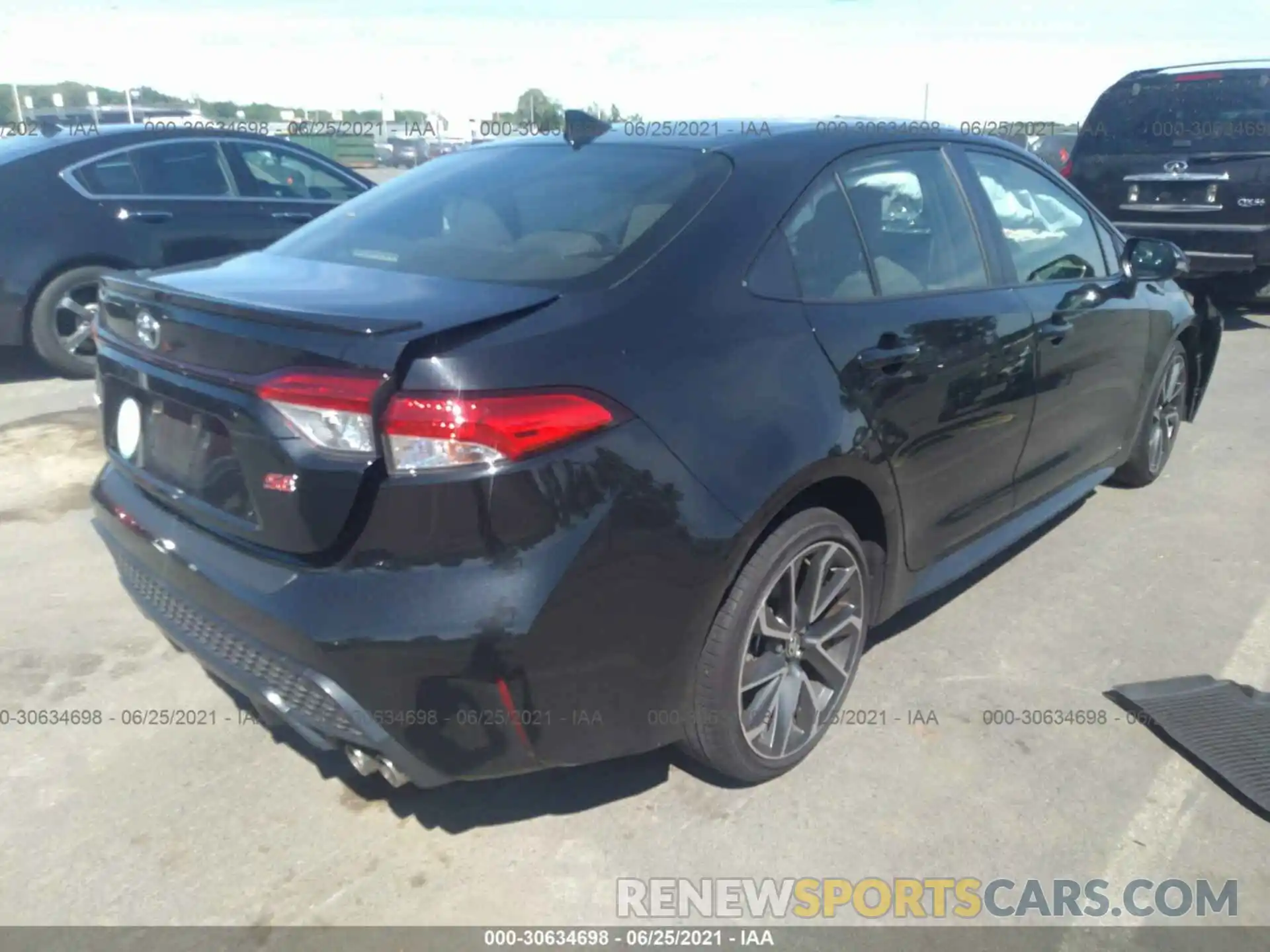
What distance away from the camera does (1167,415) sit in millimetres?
5117

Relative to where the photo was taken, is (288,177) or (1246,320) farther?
(1246,320)

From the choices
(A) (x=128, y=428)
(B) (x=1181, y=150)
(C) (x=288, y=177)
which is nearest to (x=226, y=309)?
(A) (x=128, y=428)

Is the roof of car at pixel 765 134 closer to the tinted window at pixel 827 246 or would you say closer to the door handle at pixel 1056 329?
the tinted window at pixel 827 246

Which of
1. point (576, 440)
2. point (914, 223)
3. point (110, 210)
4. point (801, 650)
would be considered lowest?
point (801, 650)

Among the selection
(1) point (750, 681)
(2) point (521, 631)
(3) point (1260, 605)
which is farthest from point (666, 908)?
(3) point (1260, 605)

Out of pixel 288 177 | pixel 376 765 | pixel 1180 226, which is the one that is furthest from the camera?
pixel 1180 226

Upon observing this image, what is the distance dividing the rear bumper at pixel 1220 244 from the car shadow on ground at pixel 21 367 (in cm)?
836

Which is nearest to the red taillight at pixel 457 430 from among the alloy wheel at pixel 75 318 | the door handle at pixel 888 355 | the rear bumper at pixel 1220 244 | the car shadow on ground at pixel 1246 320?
the door handle at pixel 888 355

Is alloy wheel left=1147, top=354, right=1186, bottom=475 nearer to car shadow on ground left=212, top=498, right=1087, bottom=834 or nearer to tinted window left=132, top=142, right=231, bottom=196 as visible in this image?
car shadow on ground left=212, top=498, right=1087, bottom=834

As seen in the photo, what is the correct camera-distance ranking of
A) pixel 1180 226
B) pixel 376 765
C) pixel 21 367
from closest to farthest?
1. pixel 376 765
2. pixel 21 367
3. pixel 1180 226

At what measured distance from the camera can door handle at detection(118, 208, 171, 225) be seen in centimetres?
677

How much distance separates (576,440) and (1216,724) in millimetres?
2255

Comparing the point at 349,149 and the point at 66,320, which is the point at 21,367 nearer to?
the point at 66,320

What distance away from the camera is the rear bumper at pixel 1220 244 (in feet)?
27.2
